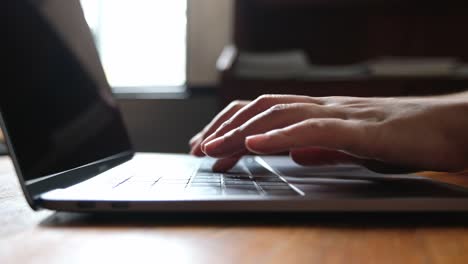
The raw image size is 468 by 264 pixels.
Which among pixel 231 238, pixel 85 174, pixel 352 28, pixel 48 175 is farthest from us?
pixel 352 28

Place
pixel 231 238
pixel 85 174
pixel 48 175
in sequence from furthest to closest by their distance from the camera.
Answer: pixel 85 174, pixel 48 175, pixel 231 238

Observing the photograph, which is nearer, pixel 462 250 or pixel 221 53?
pixel 462 250

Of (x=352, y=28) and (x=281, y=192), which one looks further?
(x=352, y=28)

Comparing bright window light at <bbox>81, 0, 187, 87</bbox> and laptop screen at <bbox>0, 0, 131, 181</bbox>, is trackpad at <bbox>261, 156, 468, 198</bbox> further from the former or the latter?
bright window light at <bbox>81, 0, 187, 87</bbox>

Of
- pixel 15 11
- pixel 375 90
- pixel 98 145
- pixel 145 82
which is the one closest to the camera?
pixel 15 11

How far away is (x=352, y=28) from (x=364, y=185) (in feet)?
5.63

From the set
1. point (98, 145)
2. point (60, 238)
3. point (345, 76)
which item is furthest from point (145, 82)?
point (60, 238)

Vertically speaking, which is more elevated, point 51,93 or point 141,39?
point 51,93

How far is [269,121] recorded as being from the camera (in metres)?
0.50

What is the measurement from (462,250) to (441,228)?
6 centimetres

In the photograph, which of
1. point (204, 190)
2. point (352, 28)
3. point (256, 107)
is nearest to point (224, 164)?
point (256, 107)

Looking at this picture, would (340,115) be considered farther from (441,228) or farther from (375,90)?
(375,90)

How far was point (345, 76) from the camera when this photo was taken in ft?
5.55

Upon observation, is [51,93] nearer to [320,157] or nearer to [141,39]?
[320,157]
